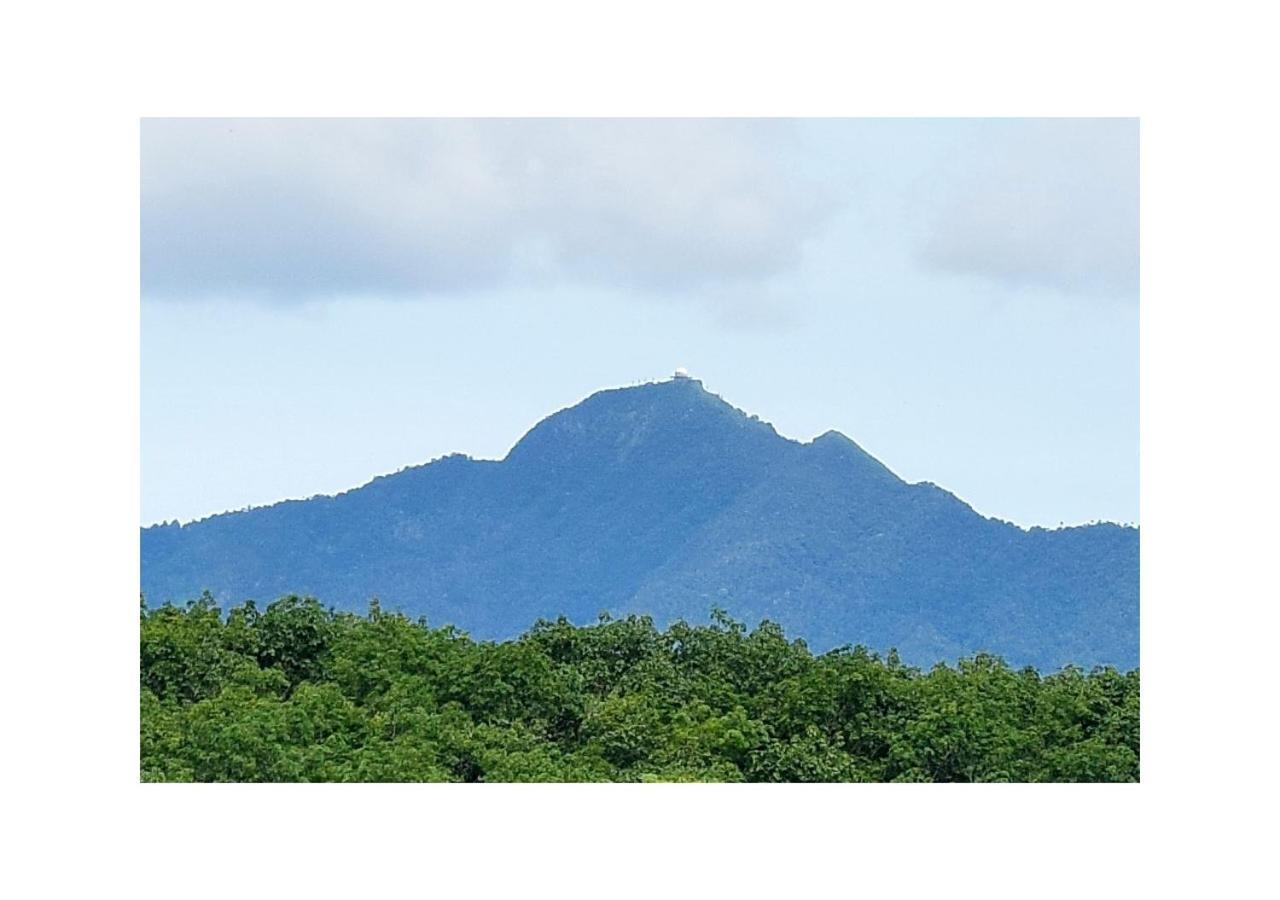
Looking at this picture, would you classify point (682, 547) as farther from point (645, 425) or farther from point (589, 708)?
point (589, 708)

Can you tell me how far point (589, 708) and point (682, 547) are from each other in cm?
669

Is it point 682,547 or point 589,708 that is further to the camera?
point 682,547

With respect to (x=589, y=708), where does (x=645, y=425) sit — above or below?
above

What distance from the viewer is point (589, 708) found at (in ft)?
16.6

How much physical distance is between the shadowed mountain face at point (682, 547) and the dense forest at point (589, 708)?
5515 mm

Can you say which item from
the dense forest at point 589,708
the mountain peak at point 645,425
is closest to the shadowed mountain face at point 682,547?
the mountain peak at point 645,425

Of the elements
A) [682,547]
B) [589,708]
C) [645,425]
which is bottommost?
[589,708]

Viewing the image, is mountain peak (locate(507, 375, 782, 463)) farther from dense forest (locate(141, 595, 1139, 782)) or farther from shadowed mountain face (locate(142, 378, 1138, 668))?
dense forest (locate(141, 595, 1139, 782))

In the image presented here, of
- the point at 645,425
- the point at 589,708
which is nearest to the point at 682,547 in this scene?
the point at 645,425

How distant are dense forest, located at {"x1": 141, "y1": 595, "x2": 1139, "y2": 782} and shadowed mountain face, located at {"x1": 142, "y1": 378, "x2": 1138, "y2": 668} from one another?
18.1 feet

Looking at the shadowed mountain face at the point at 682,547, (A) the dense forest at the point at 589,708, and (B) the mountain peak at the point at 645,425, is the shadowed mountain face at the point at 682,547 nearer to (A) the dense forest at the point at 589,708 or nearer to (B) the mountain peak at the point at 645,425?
(B) the mountain peak at the point at 645,425

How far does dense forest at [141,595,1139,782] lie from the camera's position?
473 centimetres

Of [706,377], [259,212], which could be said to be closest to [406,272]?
[259,212]
